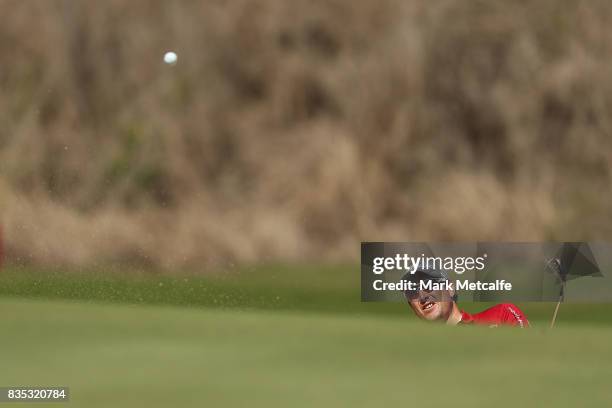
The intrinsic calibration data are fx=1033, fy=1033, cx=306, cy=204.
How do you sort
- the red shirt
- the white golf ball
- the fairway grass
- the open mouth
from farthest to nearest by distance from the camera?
the white golf ball, the open mouth, the red shirt, the fairway grass

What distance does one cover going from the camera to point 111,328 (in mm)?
3623

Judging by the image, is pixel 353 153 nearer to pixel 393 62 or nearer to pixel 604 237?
pixel 393 62

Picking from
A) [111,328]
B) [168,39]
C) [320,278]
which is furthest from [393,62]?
[111,328]

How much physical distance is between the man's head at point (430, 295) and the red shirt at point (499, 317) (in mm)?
81

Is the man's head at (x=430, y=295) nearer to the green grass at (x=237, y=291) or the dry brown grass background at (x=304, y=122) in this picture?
the green grass at (x=237, y=291)

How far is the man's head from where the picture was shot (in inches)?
161

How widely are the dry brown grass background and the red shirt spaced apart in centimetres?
348

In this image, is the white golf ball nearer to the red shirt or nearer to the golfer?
the golfer

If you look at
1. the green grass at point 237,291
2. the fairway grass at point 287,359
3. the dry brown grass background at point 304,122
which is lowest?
the fairway grass at point 287,359

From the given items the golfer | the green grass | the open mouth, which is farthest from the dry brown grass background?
the open mouth

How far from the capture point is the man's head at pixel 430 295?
4086mm

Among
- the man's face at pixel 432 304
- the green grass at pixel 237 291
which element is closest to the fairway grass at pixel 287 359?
the man's face at pixel 432 304

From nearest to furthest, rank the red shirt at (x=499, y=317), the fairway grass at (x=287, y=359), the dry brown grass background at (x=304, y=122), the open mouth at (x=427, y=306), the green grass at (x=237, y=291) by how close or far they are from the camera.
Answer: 1. the fairway grass at (x=287, y=359)
2. the red shirt at (x=499, y=317)
3. the open mouth at (x=427, y=306)
4. the green grass at (x=237, y=291)
5. the dry brown grass background at (x=304, y=122)

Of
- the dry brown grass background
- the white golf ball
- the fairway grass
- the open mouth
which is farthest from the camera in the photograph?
the white golf ball
